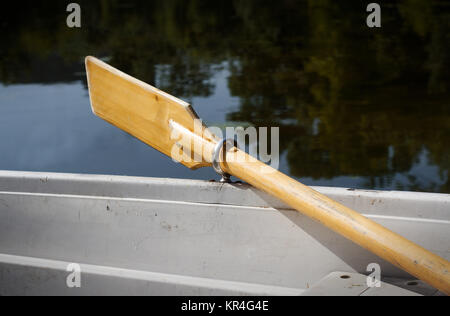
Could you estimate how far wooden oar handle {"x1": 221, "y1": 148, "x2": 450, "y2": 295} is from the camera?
1.26m

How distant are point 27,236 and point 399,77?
12.8 ft

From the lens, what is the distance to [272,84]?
205 inches

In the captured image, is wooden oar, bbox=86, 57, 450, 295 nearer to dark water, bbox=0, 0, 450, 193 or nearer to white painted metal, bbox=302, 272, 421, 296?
white painted metal, bbox=302, 272, 421, 296

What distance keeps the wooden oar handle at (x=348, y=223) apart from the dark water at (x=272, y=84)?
1917 millimetres

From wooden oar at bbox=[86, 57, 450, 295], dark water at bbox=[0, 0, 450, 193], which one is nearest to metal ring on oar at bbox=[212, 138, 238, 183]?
wooden oar at bbox=[86, 57, 450, 295]

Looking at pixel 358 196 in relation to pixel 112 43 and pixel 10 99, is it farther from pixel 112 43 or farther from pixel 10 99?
pixel 112 43

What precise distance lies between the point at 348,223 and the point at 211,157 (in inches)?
15.9

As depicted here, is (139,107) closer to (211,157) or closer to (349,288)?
(211,157)

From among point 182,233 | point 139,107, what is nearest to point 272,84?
point 139,107

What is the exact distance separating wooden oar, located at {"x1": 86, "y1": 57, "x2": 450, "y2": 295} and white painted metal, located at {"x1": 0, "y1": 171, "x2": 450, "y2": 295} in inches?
3.3

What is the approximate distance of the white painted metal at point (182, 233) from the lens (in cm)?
151

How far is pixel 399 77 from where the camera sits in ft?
16.8

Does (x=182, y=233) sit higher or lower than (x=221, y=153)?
lower
